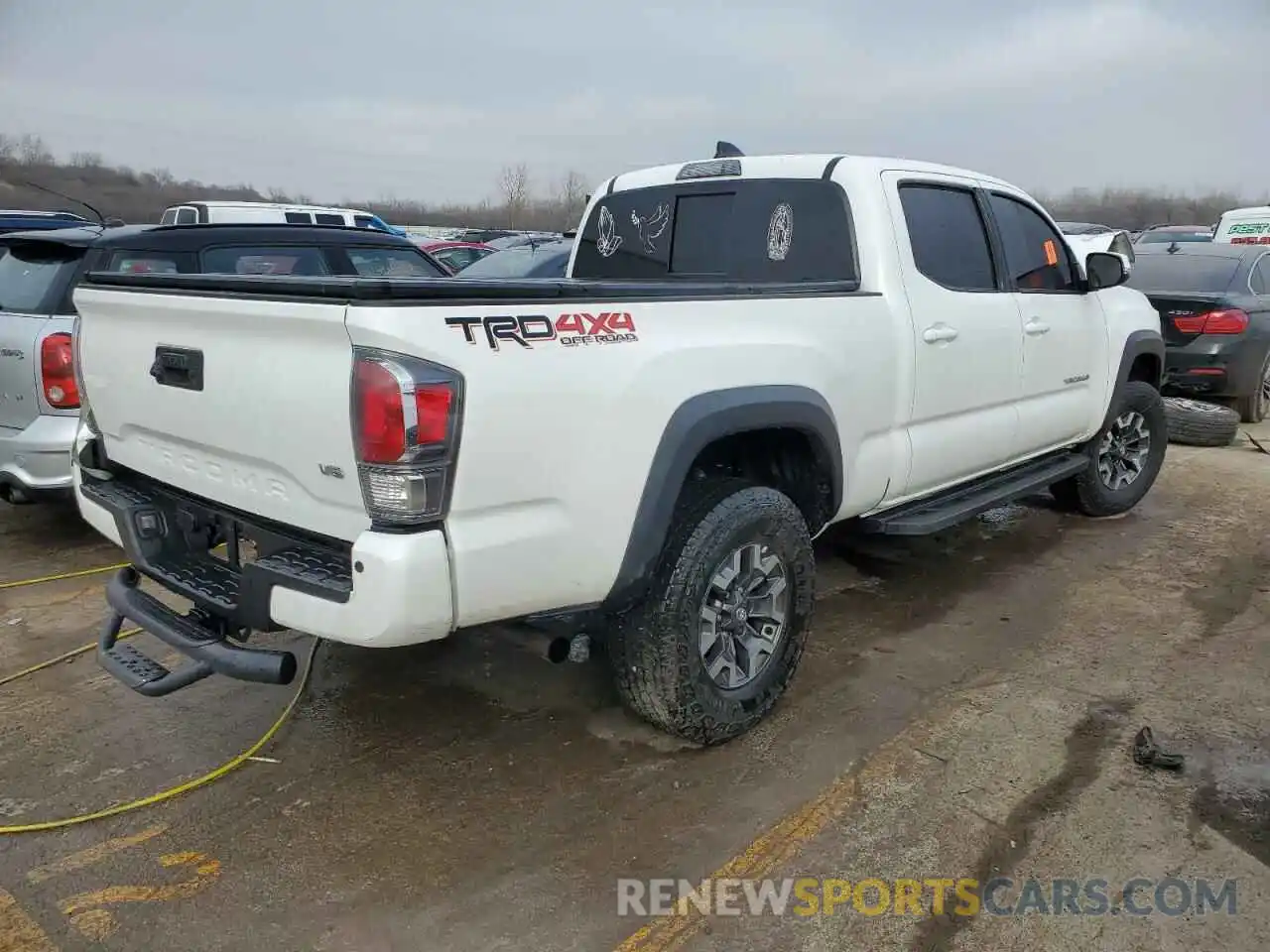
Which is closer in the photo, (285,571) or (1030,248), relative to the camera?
(285,571)

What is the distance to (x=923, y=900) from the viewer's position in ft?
8.27

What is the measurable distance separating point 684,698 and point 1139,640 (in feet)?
7.62

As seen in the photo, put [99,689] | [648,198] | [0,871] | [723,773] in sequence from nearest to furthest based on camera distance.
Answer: [0,871], [723,773], [99,689], [648,198]

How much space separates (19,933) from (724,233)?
136 inches

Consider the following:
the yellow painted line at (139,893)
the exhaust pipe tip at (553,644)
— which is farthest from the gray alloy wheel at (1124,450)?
the yellow painted line at (139,893)

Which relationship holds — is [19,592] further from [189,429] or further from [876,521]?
[876,521]

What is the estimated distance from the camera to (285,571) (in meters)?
2.56

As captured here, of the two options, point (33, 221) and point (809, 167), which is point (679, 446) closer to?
point (809, 167)

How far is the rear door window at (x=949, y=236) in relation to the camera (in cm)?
398

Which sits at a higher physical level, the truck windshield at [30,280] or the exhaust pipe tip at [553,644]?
the truck windshield at [30,280]

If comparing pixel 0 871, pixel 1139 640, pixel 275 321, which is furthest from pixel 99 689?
pixel 1139 640

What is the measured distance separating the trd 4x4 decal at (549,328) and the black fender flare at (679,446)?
319mm

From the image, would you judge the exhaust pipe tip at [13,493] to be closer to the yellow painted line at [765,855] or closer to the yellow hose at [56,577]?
the yellow hose at [56,577]

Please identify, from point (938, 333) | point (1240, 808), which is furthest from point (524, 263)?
point (1240, 808)
